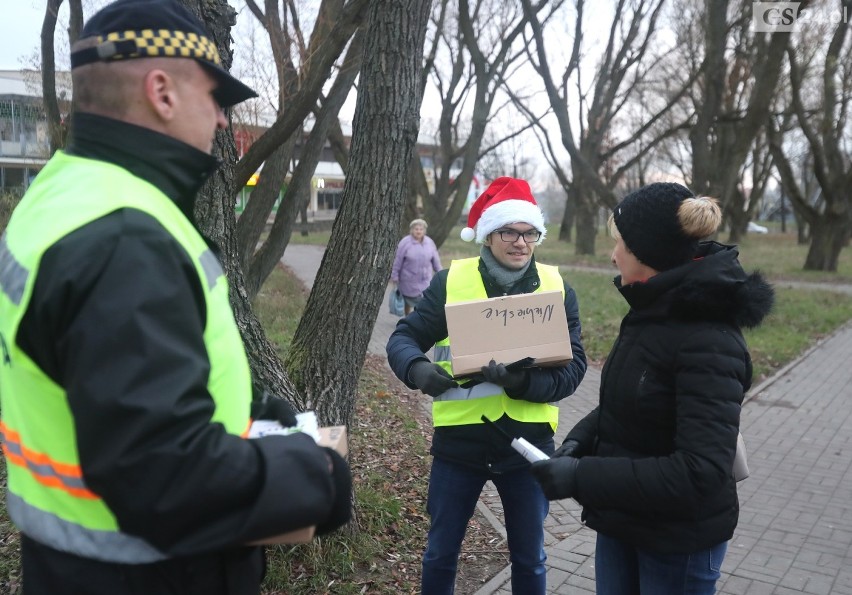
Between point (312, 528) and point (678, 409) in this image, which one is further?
point (678, 409)

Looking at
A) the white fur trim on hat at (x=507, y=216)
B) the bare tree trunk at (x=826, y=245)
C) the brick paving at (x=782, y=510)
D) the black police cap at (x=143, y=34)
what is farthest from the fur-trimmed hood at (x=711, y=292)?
the bare tree trunk at (x=826, y=245)

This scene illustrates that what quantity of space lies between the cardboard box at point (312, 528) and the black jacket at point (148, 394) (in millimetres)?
46

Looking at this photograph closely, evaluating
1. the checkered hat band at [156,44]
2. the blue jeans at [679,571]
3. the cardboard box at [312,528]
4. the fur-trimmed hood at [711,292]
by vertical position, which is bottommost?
the blue jeans at [679,571]

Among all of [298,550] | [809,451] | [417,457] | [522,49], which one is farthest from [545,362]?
[522,49]

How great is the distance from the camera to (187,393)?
4.31ft

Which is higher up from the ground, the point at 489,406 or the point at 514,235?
the point at 514,235

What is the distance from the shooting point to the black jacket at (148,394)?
1.27 m

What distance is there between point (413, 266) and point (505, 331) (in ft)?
26.0

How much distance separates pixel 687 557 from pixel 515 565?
1.13 metres

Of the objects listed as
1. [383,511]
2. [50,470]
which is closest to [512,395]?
[383,511]

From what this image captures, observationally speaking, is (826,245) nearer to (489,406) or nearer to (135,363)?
(489,406)

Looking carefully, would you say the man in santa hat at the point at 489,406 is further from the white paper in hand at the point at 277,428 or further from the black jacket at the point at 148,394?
the black jacket at the point at 148,394

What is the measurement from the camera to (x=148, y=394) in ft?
4.17

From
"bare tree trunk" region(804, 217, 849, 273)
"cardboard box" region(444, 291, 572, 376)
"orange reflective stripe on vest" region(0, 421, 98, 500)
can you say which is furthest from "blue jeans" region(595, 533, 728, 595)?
"bare tree trunk" region(804, 217, 849, 273)
